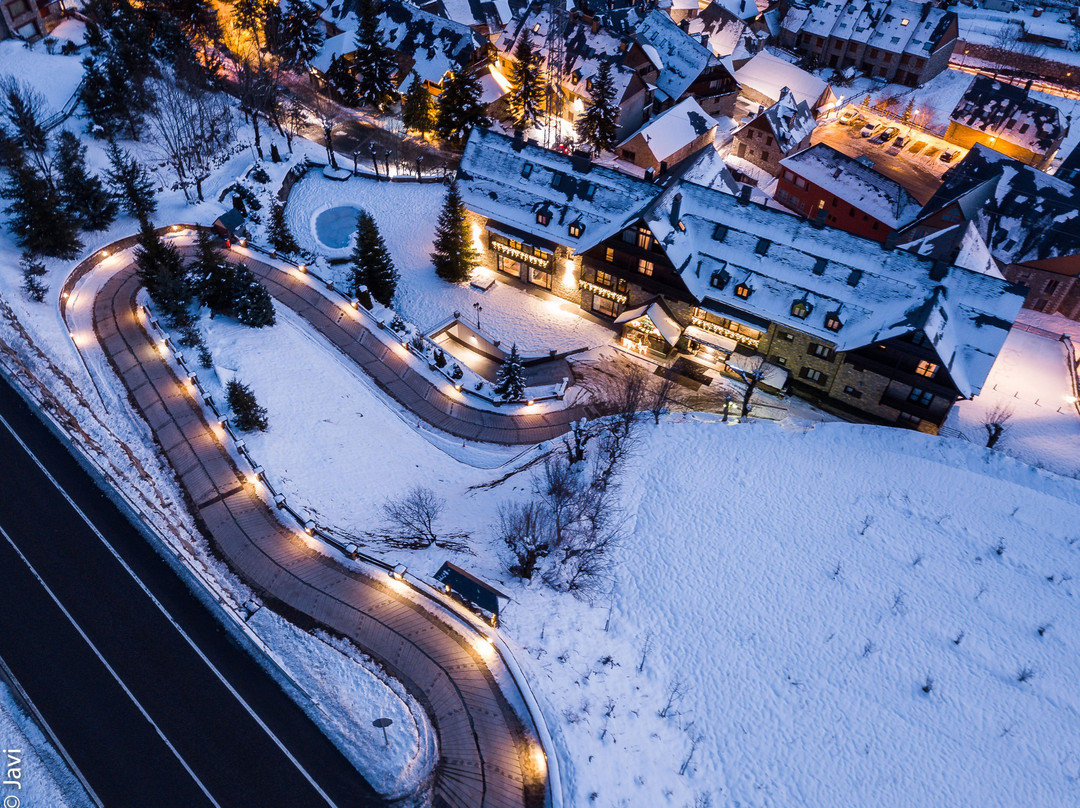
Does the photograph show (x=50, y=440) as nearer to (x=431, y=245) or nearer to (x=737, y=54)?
(x=431, y=245)

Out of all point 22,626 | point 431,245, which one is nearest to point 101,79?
point 431,245

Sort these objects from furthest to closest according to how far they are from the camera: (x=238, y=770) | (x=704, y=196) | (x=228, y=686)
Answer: (x=704, y=196) < (x=228, y=686) < (x=238, y=770)

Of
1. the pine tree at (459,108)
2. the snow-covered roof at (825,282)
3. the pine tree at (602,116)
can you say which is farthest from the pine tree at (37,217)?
the pine tree at (602,116)

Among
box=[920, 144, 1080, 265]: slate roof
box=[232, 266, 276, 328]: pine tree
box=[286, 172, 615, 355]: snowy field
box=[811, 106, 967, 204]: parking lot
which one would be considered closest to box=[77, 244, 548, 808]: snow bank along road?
box=[232, 266, 276, 328]: pine tree

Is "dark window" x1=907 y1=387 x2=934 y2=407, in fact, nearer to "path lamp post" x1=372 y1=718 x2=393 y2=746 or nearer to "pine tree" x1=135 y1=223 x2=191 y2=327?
"path lamp post" x1=372 y1=718 x2=393 y2=746

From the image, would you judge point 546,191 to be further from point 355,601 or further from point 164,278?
point 355,601

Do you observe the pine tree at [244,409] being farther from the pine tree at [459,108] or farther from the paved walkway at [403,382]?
the pine tree at [459,108]
